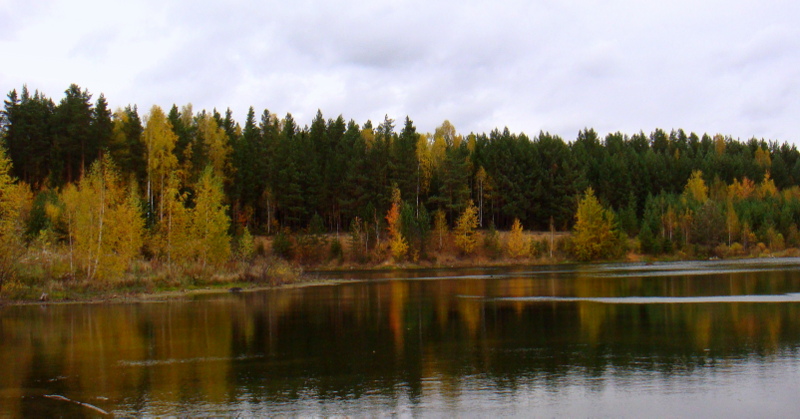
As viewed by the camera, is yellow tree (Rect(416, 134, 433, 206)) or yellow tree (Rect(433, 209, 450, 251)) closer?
yellow tree (Rect(433, 209, 450, 251))

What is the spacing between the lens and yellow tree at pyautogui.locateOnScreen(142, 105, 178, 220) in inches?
3145

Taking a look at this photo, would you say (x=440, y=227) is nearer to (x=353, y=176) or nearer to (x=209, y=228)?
(x=353, y=176)

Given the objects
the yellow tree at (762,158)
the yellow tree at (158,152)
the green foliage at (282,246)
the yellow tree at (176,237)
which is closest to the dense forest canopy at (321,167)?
the yellow tree at (158,152)

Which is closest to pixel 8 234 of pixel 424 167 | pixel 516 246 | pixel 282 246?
pixel 282 246

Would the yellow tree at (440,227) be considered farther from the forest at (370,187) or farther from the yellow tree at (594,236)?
the yellow tree at (594,236)

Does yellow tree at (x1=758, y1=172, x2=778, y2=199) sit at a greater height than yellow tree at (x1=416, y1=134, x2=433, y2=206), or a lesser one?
lesser

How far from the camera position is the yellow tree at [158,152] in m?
79.9

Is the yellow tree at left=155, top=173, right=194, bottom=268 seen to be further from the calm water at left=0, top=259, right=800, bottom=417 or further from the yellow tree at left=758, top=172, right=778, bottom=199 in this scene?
the yellow tree at left=758, top=172, right=778, bottom=199

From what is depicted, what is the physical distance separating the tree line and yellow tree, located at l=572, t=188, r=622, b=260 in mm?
2418

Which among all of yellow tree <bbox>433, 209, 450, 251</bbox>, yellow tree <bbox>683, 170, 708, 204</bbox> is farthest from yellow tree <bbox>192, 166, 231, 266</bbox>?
yellow tree <bbox>683, 170, 708, 204</bbox>

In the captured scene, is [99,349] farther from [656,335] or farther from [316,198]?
[316,198]

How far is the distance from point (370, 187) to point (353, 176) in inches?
157

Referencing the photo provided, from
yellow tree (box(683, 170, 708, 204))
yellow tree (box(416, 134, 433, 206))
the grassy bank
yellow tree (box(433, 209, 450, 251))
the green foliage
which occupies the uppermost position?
yellow tree (box(416, 134, 433, 206))

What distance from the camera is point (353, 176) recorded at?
333 ft
